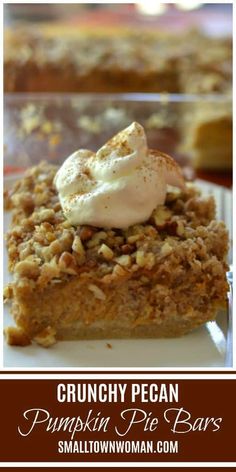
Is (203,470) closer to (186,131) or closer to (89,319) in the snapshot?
(89,319)

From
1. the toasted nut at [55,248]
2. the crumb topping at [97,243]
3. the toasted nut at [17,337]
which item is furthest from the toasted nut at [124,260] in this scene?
the toasted nut at [17,337]

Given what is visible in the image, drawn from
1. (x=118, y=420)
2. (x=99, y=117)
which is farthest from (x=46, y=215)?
(x=99, y=117)

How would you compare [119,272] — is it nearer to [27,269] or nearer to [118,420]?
[27,269]

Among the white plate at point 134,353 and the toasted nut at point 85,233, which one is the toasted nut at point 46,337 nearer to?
the white plate at point 134,353

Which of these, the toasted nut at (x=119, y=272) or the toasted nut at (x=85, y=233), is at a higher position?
the toasted nut at (x=85, y=233)

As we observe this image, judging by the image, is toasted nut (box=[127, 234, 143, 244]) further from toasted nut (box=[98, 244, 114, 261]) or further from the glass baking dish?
the glass baking dish

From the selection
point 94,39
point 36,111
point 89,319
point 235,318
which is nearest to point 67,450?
point 89,319

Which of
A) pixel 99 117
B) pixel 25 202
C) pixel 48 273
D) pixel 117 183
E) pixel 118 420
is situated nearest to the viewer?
pixel 118 420
